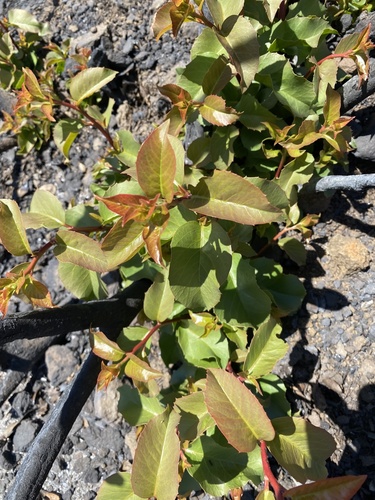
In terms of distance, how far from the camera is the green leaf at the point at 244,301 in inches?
40.6

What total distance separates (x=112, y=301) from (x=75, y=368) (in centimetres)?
48

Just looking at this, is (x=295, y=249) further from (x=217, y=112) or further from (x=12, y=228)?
(x=12, y=228)

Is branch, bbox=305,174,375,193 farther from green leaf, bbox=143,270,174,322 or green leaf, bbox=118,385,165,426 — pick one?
green leaf, bbox=118,385,165,426

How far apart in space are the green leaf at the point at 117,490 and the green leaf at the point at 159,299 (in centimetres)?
36

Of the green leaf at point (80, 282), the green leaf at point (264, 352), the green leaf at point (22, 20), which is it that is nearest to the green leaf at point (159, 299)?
the green leaf at point (80, 282)

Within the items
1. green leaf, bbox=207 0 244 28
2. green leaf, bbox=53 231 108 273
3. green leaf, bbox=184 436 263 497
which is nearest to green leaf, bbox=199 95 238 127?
green leaf, bbox=207 0 244 28

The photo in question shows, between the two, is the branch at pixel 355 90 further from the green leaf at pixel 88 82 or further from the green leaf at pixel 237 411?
the green leaf at pixel 237 411

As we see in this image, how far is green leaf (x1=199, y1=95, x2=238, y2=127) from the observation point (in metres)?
0.89

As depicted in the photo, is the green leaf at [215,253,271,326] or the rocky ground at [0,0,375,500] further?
the rocky ground at [0,0,375,500]

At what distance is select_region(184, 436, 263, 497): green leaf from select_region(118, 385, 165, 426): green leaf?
0.65ft

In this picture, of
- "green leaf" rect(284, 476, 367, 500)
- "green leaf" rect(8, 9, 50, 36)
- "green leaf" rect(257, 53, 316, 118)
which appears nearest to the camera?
"green leaf" rect(284, 476, 367, 500)

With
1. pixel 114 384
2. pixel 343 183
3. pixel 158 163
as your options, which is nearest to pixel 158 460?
pixel 158 163

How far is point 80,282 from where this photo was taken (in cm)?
98

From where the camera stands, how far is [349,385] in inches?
46.4
